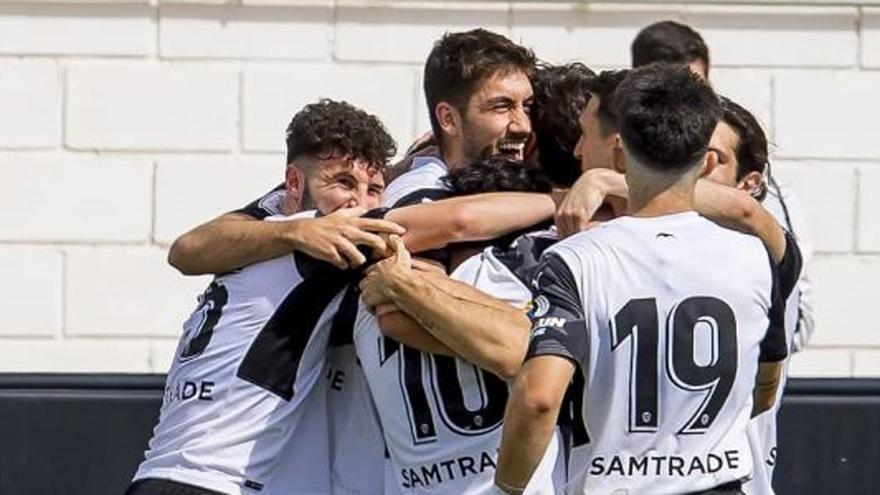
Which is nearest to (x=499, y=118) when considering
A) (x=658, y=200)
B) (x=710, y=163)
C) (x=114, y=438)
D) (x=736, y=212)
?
Answer: (x=710, y=163)

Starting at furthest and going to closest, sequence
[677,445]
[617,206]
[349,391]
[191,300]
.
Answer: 1. [191,300]
2. [349,391]
3. [617,206]
4. [677,445]

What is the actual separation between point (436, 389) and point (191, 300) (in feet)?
10.2

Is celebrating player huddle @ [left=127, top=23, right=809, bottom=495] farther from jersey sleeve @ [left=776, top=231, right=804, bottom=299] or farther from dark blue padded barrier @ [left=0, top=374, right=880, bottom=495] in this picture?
dark blue padded barrier @ [left=0, top=374, right=880, bottom=495]

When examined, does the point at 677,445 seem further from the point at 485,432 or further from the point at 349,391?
the point at 349,391

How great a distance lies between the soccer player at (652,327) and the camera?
4.61m

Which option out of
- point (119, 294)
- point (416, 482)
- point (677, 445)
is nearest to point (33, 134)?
point (119, 294)

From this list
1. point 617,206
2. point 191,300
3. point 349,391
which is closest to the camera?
point 617,206

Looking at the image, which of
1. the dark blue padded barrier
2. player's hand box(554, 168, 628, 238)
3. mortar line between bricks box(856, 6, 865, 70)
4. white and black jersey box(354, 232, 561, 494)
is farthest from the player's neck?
mortar line between bricks box(856, 6, 865, 70)

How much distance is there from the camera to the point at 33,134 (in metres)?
7.96

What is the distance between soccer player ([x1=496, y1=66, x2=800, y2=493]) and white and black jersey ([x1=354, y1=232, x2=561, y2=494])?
0.86 feet

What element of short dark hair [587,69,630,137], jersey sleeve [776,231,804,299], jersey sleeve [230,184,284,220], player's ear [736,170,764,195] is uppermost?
short dark hair [587,69,630,137]

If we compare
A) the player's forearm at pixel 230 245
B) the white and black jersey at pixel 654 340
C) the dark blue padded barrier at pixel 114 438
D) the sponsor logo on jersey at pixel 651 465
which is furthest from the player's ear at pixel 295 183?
the dark blue padded barrier at pixel 114 438

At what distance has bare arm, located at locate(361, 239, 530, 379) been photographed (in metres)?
4.77

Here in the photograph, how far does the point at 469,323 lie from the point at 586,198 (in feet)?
1.20
